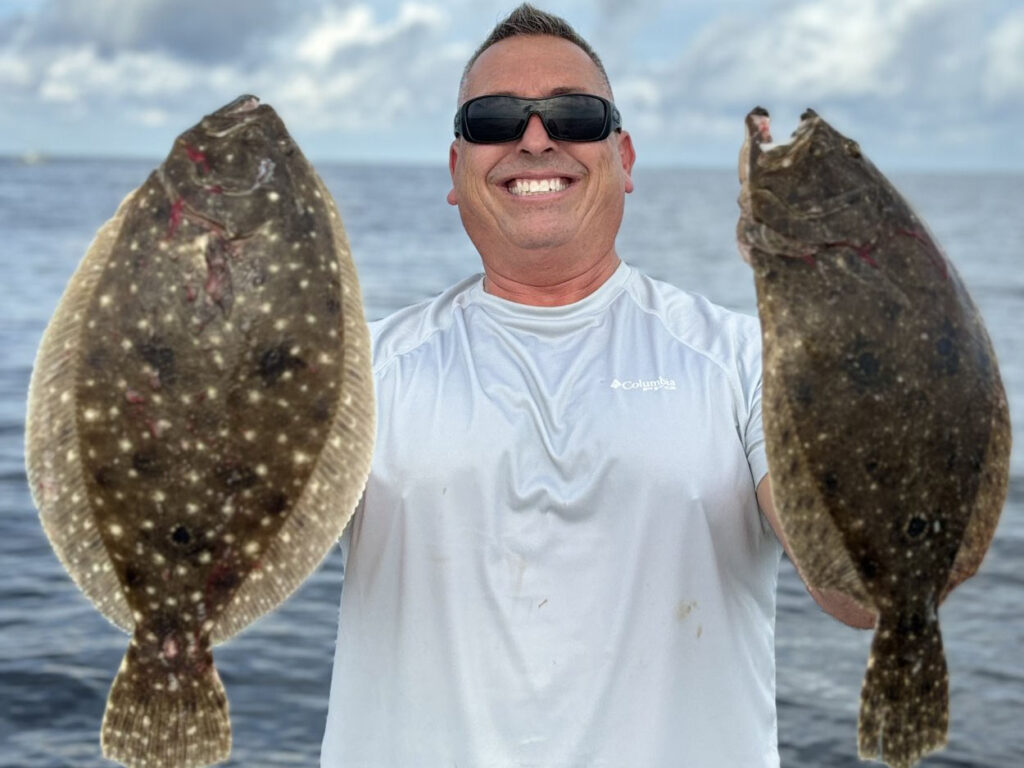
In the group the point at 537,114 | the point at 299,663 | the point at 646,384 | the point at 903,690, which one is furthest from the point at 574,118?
the point at 299,663

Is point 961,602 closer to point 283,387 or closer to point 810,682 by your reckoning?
point 810,682

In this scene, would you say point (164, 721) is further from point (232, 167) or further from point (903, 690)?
point (903, 690)

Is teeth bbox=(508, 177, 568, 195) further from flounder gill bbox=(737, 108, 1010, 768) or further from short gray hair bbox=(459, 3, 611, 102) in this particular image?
flounder gill bbox=(737, 108, 1010, 768)

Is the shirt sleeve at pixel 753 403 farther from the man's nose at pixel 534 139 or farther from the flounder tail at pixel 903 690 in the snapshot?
the man's nose at pixel 534 139

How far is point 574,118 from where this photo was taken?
3699 millimetres

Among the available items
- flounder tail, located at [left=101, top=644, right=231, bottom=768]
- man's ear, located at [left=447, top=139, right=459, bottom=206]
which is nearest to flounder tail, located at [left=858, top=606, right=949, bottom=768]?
flounder tail, located at [left=101, top=644, right=231, bottom=768]

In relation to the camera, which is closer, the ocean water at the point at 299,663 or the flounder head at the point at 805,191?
→ the flounder head at the point at 805,191

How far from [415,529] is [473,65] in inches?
62.0

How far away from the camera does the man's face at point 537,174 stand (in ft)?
12.2

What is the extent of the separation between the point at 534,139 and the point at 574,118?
0.46ft

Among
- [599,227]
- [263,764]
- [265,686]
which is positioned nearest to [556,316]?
[599,227]

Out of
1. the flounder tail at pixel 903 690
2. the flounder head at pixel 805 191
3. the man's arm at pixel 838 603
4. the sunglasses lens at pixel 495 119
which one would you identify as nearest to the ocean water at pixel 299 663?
the man's arm at pixel 838 603

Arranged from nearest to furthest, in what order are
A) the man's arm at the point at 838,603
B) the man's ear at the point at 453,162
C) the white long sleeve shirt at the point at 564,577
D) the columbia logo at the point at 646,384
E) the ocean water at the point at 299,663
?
the man's arm at the point at 838,603 → the white long sleeve shirt at the point at 564,577 → the columbia logo at the point at 646,384 → the man's ear at the point at 453,162 → the ocean water at the point at 299,663

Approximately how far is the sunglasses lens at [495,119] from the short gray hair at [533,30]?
23 cm
